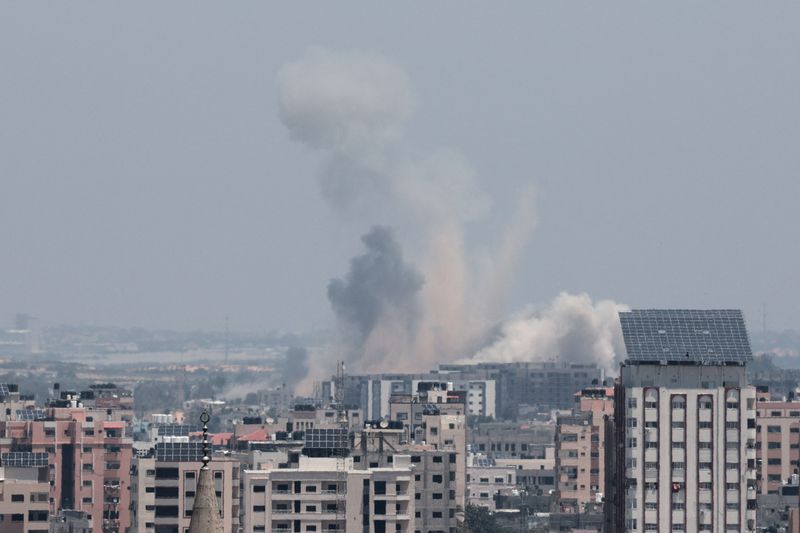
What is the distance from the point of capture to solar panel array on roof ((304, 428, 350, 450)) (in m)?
121

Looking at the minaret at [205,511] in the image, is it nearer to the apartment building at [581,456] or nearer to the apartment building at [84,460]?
the apartment building at [84,460]

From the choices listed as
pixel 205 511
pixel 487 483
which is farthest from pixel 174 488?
pixel 487 483

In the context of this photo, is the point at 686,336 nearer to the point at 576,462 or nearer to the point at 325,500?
the point at 325,500

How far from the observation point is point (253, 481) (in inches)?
4500

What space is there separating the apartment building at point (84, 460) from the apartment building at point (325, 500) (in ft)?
94.4

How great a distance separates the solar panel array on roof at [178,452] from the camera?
120875 mm

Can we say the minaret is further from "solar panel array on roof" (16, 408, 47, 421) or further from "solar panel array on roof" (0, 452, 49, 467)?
"solar panel array on roof" (16, 408, 47, 421)

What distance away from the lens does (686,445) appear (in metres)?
96.2

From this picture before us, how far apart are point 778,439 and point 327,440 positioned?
3650cm

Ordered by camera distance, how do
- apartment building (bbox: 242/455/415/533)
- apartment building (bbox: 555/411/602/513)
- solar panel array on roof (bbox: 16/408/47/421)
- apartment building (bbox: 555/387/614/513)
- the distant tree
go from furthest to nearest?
solar panel array on roof (bbox: 16/408/47/421), apartment building (bbox: 555/411/602/513), apartment building (bbox: 555/387/614/513), the distant tree, apartment building (bbox: 242/455/415/533)

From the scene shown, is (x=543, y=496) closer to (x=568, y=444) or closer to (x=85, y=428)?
(x=568, y=444)

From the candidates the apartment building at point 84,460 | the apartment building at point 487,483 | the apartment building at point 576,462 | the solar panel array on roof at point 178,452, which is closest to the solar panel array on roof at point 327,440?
the solar panel array on roof at point 178,452

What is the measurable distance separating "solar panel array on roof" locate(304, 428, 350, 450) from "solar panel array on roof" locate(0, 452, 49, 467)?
13.8 meters

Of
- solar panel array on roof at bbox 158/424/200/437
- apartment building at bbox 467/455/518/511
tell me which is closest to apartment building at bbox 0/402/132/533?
solar panel array on roof at bbox 158/424/200/437
